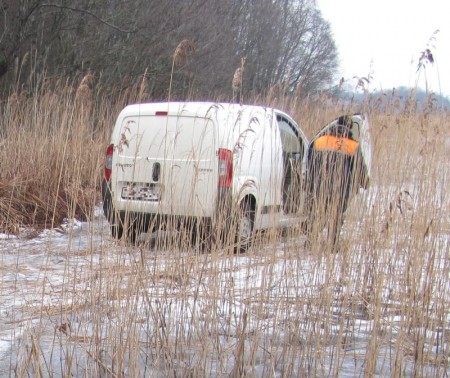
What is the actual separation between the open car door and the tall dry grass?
95 millimetres

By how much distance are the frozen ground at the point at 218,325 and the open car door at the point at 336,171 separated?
283 millimetres

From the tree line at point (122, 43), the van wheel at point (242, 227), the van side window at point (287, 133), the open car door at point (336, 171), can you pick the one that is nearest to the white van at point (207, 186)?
the van wheel at point (242, 227)

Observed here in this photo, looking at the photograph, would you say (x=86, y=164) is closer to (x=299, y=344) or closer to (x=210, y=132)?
(x=210, y=132)

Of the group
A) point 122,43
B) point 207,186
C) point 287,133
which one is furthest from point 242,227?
point 122,43

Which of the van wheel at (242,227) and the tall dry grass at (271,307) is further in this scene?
the van wheel at (242,227)

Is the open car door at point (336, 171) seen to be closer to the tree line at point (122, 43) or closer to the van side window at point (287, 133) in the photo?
the van side window at point (287, 133)

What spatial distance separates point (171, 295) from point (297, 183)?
1278mm

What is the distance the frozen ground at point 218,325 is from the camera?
3.03m

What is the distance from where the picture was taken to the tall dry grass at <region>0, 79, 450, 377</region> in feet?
10.0

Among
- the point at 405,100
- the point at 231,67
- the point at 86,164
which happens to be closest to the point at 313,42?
the point at 231,67

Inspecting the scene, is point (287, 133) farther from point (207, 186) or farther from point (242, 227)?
point (242, 227)

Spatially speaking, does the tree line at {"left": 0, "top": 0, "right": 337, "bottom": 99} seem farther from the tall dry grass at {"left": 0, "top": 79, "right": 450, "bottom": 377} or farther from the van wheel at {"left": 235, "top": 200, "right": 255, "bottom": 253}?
the tall dry grass at {"left": 0, "top": 79, "right": 450, "bottom": 377}

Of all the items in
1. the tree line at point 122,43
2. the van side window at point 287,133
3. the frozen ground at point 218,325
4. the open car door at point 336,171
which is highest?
the tree line at point 122,43

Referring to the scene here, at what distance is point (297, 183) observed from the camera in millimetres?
4266
